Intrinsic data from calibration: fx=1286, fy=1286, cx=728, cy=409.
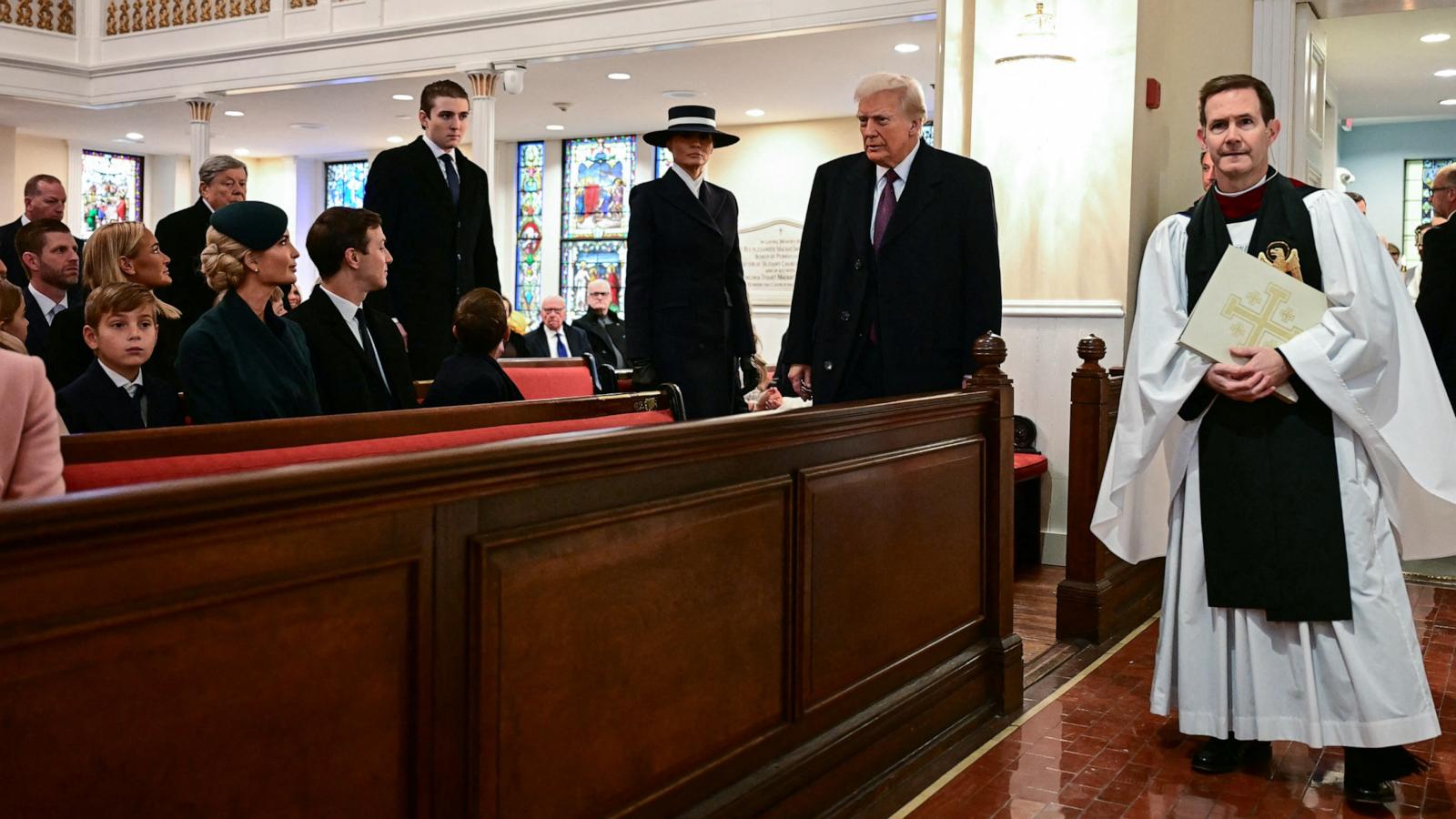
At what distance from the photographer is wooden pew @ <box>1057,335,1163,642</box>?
4.58 meters

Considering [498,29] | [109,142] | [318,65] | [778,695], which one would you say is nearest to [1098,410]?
[778,695]

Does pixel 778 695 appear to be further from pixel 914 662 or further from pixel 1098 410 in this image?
pixel 1098 410

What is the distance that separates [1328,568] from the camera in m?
3.07

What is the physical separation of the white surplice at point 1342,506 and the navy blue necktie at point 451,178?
8.09 feet

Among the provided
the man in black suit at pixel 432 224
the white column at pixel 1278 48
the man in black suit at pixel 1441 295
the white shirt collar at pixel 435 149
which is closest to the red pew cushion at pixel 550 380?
the man in black suit at pixel 432 224

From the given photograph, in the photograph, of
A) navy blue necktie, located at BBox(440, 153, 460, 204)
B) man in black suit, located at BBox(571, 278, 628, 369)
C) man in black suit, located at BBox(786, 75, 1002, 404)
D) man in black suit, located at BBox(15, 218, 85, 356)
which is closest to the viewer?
man in black suit, located at BBox(786, 75, 1002, 404)

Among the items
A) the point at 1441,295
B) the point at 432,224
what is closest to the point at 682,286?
the point at 432,224

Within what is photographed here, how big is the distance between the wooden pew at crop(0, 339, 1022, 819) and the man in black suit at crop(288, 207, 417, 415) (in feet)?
A: 4.83

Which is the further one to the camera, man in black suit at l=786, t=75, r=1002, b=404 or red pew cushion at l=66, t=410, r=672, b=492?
man in black suit at l=786, t=75, r=1002, b=404

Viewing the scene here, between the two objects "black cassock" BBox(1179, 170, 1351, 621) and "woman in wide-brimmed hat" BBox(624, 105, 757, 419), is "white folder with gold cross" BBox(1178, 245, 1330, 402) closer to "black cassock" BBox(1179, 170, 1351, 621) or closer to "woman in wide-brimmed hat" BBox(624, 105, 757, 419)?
"black cassock" BBox(1179, 170, 1351, 621)

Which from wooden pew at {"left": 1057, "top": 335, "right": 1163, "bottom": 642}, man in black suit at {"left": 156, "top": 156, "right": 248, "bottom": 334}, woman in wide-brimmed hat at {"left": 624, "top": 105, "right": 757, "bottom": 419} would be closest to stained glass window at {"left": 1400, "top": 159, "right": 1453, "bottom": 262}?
wooden pew at {"left": 1057, "top": 335, "right": 1163, "bottom": 642}

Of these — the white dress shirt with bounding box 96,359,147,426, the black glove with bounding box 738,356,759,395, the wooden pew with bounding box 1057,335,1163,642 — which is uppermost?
the black glove with bounding box 738,356,759,395

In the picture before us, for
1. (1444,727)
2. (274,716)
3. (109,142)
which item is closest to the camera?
(274,716)

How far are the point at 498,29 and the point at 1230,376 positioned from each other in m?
9.78
